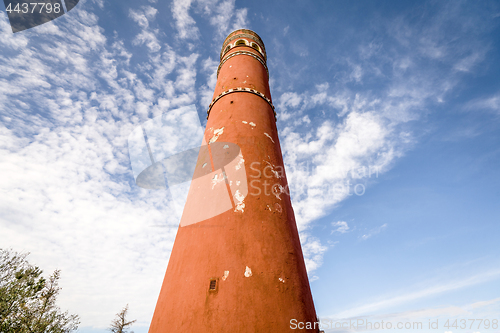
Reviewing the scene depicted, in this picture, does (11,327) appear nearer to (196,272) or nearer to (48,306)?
(48,306)

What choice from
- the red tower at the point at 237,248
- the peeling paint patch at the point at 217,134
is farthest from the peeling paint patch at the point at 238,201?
the peeling paint patch at the point at 217,134

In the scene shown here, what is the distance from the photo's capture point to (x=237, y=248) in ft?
10.5

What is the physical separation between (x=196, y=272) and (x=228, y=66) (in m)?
6.43

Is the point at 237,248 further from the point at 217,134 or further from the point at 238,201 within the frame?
the point at 217,134

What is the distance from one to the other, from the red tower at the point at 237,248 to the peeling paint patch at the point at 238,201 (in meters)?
0.02

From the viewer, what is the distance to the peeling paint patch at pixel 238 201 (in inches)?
142

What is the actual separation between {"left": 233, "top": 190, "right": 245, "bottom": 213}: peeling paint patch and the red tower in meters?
0.02

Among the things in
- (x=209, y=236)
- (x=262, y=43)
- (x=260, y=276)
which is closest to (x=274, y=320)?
(x=260, y=276)

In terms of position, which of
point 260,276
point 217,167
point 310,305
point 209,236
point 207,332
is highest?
point 217,167

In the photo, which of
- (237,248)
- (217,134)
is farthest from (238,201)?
(217,134)

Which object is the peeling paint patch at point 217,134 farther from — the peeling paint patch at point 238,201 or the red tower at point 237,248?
the peeling paint patch at point 238,201

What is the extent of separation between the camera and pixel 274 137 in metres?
5.32

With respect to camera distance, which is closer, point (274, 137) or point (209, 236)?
point (209, 236)

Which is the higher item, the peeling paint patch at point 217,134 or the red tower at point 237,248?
the peeling paint patch at point 217,134
